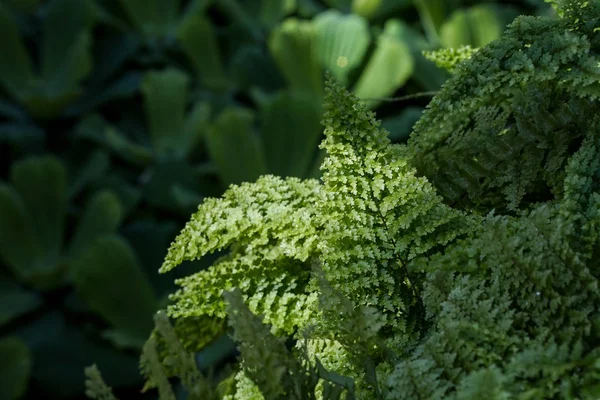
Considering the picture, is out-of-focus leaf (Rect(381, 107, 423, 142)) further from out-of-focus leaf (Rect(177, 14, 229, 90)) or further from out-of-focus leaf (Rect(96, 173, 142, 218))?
out-of-focus leaf (Rect(96, 173, 142, 218))

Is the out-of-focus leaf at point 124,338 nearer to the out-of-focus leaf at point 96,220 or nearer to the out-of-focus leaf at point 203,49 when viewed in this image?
the out-of-focus leaf at point 96,220

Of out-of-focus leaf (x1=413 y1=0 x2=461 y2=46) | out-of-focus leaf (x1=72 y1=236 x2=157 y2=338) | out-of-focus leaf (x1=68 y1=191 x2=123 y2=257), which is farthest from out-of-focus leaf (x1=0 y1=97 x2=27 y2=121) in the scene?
out-of-focus leaf (x1=413 y1=0 x2=461 y2=46)

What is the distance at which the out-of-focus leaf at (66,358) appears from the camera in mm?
1348

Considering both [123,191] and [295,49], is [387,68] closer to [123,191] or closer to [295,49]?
[295,49]

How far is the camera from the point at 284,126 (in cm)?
138

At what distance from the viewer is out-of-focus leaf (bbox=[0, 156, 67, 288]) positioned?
136 centimetres

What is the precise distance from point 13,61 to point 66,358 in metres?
0.61

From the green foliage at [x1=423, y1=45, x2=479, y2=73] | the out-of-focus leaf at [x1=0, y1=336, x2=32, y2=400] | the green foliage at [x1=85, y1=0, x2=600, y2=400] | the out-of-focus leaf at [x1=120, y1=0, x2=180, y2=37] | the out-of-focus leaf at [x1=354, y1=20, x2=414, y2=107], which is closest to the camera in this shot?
the green foliage at [x1=85, y1=0, x2=600, y2=400]

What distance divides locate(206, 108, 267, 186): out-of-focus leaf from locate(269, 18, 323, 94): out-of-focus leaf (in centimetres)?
17

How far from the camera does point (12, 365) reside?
4.04ft

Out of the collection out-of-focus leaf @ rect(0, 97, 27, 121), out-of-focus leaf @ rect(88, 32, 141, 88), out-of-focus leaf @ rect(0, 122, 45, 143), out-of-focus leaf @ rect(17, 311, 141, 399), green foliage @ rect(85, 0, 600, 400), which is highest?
out-of-focus leaf @ rect(88, 32, 141, 88)

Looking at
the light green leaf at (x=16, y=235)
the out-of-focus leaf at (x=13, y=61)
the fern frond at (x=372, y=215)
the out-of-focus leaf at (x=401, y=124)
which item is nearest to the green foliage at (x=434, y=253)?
the fern frond at (x=372, y=215)

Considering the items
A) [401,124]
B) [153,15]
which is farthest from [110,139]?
[401,124]

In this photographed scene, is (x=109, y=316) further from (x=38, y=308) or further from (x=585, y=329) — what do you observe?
(x=585, y=329)
